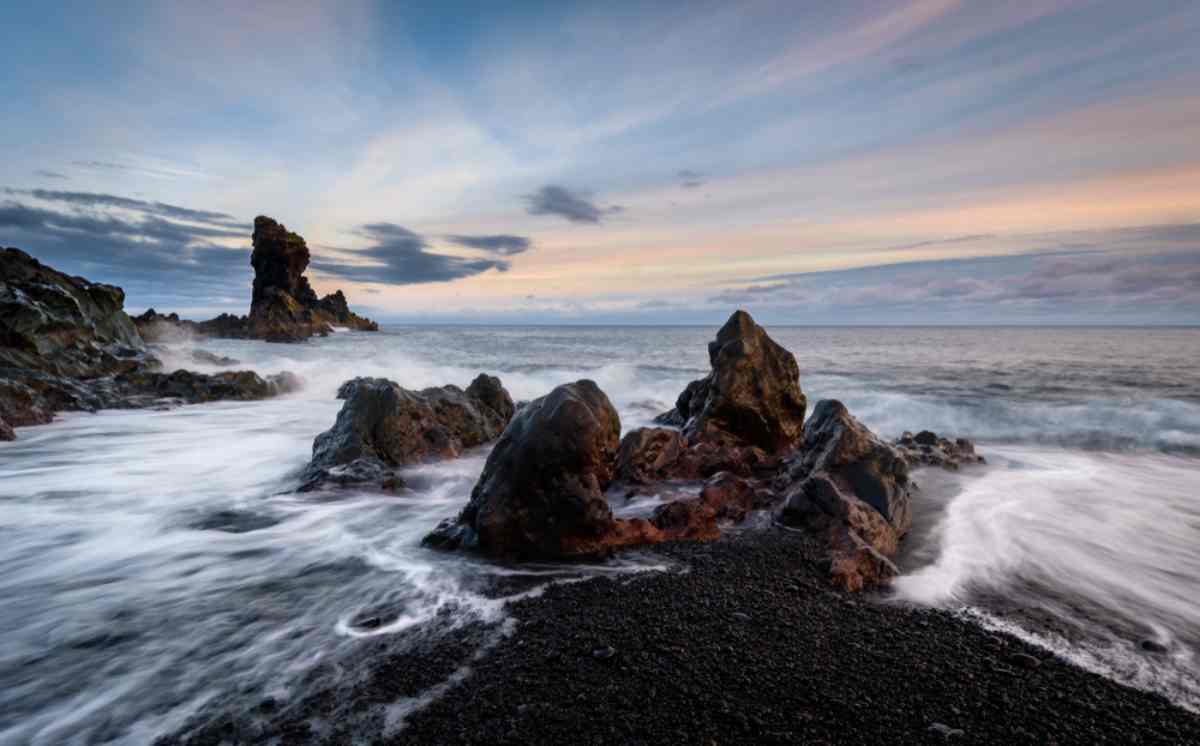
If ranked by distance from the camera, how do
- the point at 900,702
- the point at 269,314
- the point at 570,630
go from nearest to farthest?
the point at 900,702 < the point at 570,630 < the point at 269,314

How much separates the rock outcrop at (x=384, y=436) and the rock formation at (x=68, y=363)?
751 centimetres

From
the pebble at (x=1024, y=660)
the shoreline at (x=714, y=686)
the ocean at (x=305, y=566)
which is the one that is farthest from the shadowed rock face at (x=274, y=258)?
the pebble at (x=1024, y=660)

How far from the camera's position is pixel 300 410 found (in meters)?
15.6

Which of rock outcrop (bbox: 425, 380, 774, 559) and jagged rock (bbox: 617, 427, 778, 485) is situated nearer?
rock outcrop (bbox: 425, 380, 774, 559)

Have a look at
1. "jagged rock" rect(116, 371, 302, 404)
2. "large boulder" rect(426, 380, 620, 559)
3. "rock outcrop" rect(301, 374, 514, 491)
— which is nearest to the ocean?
"large boulder" rect(426, 380, 620, 559)

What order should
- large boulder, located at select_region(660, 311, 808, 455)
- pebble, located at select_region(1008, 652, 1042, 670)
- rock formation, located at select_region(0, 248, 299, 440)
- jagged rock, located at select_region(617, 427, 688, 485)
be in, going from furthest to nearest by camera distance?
rock formation, located at select_region(0, 248, 299, 440) → large boulder, located at select_region(660, 311, 808, 455) → jagged rock, located at select_region(617, 427, 688, 485) → pebble, located at select_region(1008, 652, 1042, 670)

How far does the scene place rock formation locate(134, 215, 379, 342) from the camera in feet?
203

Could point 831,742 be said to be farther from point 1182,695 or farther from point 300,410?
point 300,410

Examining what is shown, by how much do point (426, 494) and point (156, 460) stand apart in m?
5.64

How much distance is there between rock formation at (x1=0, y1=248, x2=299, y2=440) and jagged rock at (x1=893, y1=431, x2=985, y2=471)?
16723 millimetres

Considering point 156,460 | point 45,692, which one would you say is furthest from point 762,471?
point 156,460

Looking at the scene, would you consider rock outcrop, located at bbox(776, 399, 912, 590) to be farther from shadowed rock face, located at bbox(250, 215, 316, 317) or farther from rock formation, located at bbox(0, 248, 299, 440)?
shadowed rock face, located at bbox(250, 215, 316, 317)

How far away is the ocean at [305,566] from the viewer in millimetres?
3852

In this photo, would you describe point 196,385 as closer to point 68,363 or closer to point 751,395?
point 68,363
